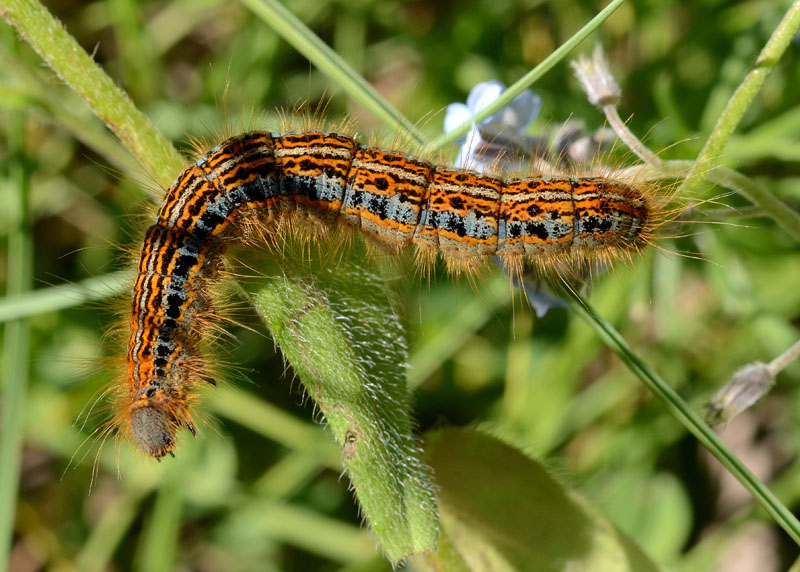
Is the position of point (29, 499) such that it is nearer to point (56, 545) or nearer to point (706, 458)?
point (56, 545)

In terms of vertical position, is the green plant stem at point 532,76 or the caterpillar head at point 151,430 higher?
the green plant stem at point 532,76

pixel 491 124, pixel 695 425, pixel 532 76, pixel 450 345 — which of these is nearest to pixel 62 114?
pixel 491 124

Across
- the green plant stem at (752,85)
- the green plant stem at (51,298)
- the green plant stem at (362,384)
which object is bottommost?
the green plant stem at (362,384)

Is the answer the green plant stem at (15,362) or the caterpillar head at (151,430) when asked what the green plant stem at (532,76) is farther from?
the green plant stem at (15,362)

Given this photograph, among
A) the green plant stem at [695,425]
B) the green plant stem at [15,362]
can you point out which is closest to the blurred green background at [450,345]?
the green plant stem at [15,362]

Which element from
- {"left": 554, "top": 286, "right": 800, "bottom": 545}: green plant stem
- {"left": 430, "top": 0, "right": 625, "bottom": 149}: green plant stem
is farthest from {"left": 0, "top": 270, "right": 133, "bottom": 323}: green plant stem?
{"left": 554, "top": 286, "right": 800, "bottom": 545}: green plant stem

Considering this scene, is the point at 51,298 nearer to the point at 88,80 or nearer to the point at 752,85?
the point at 88,80
